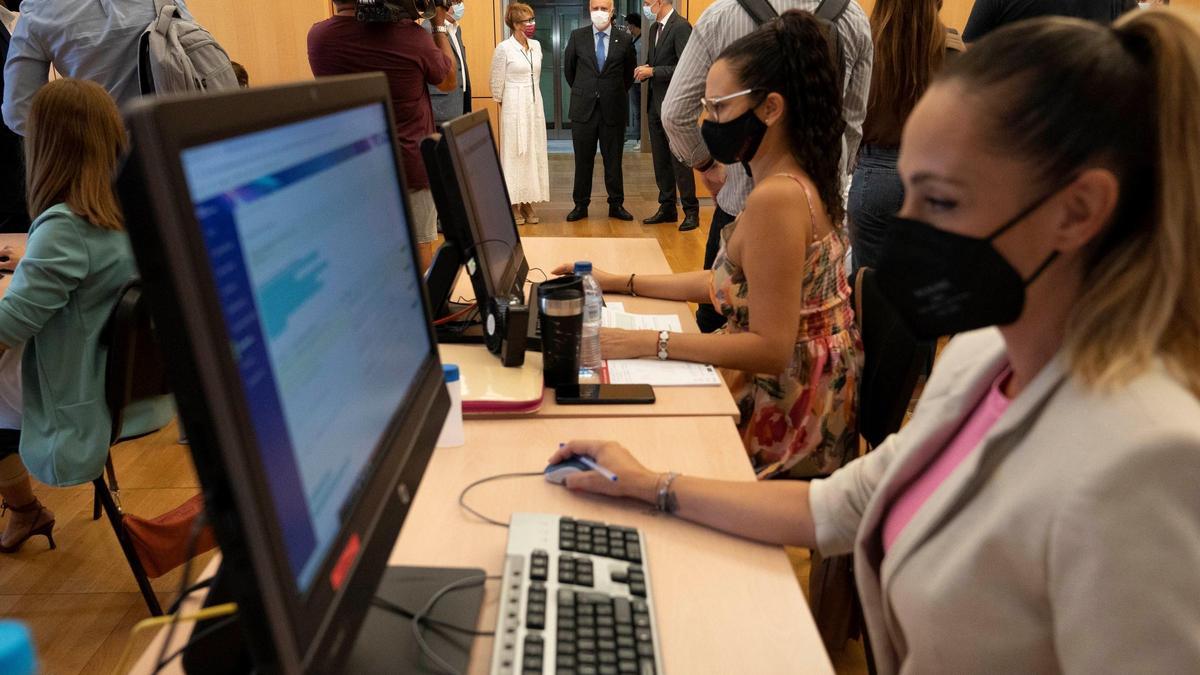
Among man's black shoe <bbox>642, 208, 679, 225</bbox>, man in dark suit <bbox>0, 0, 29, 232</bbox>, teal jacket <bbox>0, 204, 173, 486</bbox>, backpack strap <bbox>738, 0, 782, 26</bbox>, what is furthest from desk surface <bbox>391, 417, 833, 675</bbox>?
man's black shoe <bbox>642, 208, 679, 225</bbox>

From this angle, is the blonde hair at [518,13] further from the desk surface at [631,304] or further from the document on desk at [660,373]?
the document on desk at [660,373]

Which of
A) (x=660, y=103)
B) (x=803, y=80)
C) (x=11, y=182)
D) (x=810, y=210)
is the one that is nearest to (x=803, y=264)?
(x=810, y=210)

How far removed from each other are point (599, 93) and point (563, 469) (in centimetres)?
587

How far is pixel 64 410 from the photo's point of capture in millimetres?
1948

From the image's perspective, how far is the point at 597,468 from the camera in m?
1.20

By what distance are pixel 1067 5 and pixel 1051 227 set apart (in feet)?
7.80

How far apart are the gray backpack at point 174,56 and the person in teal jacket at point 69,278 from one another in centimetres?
78

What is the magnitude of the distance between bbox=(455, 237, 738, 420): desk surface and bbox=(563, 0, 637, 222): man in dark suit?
13.1 ft

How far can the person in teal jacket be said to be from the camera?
75.2 inches

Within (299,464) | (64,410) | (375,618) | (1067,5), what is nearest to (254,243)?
(299,464)

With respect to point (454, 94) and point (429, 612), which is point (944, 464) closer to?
point (429, 612)

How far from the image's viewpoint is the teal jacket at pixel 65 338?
1.90 metres

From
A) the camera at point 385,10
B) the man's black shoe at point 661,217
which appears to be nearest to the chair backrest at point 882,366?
the camera at point 385,10

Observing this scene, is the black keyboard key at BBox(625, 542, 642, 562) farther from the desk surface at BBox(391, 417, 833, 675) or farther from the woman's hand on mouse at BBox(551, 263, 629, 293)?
the woman's hand on mouse at BBox(551, 263, 629, 293)
